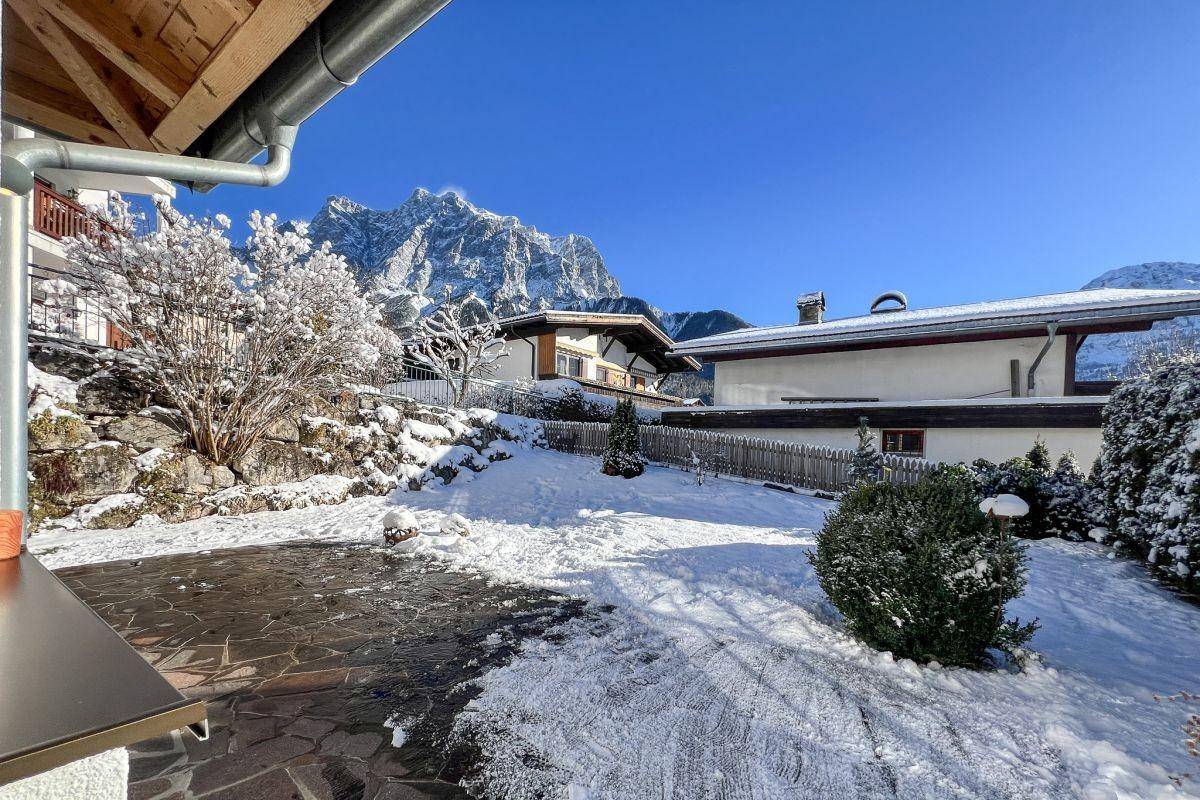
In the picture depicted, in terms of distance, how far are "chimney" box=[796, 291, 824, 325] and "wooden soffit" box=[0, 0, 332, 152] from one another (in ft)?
69.4

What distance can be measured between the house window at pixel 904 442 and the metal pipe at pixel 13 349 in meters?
16.6

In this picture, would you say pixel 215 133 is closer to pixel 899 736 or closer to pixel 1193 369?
pixel 899 736

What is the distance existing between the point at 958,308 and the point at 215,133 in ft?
67.3

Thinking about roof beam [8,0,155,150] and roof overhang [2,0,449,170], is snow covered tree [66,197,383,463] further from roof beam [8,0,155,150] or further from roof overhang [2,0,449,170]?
roof beam [8,0,155,150]

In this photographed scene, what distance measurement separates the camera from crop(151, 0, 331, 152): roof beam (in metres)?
2.04

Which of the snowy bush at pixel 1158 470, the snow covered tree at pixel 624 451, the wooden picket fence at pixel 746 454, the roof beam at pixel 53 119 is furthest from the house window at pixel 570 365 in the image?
the roof beam at pixel 53 119

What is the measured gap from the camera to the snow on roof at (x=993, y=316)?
40.0ft

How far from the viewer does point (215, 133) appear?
2941mm

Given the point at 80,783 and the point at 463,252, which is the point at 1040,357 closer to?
the point at 80,783

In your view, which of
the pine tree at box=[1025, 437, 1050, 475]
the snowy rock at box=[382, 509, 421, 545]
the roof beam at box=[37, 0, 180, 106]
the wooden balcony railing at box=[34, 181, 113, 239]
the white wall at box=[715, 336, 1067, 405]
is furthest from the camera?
the white wall at box=[715, 336, 1067, 405]

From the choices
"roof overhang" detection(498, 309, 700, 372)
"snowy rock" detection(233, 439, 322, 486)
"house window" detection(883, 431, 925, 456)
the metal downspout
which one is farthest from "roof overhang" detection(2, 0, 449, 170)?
"roof overhang" detection(498, 309, 700, 372)

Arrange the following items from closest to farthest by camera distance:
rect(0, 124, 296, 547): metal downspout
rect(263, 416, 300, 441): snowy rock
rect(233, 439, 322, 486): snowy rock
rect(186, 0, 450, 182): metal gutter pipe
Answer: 1. rect(0, 124, 296, 547): metal downspout
2. rect(186, 0, 450, 182): metal gutter pipe
3. rect(233, 439, 322, 486): snowy rock
4. rect(263, 416, 300, 441): snowy rock

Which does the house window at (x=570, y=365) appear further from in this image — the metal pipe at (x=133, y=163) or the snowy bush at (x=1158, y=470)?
the metal pipe at (x=133, y=163)

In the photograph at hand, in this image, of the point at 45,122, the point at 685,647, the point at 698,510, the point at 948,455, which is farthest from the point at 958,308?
the point at 45,122
